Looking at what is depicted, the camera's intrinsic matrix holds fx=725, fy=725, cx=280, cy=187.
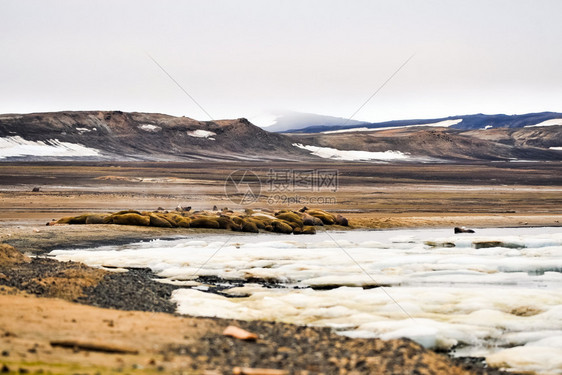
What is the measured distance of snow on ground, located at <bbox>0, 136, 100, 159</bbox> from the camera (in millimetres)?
105812

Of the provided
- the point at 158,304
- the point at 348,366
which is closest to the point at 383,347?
the point at 348,366

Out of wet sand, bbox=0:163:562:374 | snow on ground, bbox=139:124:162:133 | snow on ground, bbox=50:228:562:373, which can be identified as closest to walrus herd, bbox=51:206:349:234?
wet sand, bbox=0:163:562:374

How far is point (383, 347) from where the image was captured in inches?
426

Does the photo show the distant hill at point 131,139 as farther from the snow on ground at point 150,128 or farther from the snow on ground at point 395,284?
the snow on ground at point 395,284

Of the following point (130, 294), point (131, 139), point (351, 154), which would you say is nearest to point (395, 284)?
point (130, 294)

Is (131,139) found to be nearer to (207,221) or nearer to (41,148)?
(41,148)

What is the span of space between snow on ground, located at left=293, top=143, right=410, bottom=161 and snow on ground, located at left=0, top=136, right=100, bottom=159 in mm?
41839

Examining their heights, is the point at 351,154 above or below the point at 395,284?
above

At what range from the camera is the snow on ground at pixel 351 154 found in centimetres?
13250

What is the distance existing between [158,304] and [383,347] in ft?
16.5

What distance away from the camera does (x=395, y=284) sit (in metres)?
17.2

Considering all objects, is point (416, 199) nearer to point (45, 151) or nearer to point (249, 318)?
point (249, 318)

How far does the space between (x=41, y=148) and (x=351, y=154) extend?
55566 millimetres

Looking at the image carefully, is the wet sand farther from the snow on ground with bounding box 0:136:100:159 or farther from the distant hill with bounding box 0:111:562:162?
the distant hill with bounding box 0:111:562:162
